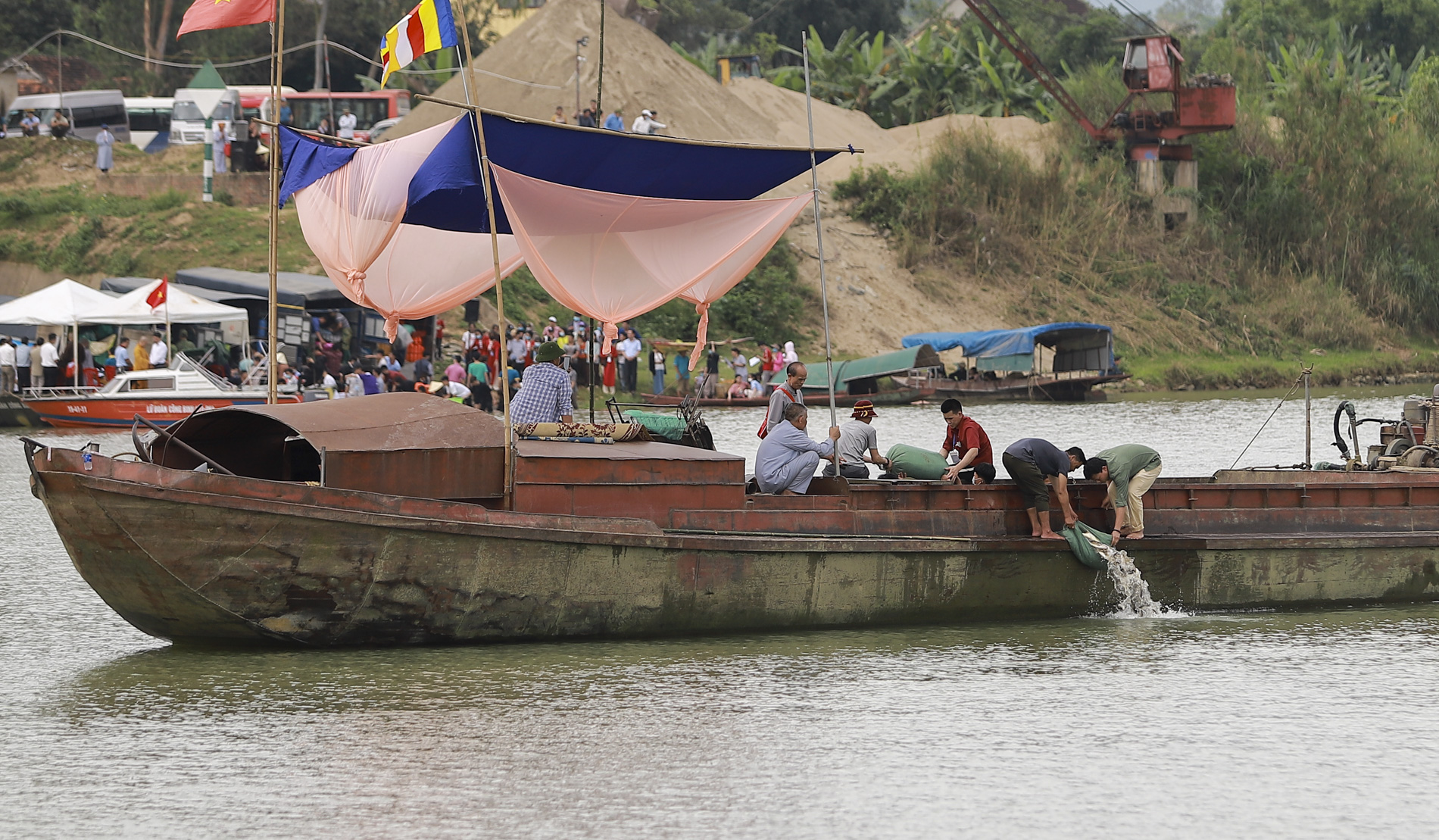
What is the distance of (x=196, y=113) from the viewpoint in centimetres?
4856

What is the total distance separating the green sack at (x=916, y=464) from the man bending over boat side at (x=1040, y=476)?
864 millimetres

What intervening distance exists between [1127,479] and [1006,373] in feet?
94.7

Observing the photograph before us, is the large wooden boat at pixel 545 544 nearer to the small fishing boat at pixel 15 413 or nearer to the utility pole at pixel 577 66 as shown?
the small fishing boat at pixel 15 413

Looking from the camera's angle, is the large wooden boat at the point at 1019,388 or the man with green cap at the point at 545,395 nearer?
the man with green cap at the point at 545,395

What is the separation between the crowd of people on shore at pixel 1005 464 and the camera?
11711 millimetres

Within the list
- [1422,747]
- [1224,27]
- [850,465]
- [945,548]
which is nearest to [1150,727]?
[1422,747]

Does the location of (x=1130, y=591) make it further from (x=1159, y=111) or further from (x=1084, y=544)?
(x=1159, y=111)

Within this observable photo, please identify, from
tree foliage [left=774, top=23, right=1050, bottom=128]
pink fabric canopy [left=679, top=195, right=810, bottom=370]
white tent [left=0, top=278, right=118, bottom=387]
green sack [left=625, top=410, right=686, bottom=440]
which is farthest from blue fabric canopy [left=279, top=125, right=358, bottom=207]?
tree foliage [left=774, top=23, right=1050, bottom=128]

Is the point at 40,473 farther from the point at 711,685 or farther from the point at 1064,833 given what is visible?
the point at 1064,833

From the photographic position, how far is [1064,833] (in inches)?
289

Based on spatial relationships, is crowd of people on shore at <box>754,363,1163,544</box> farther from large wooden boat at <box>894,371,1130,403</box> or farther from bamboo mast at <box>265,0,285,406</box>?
large wooden boat at <box>894,371,1130,403</box>

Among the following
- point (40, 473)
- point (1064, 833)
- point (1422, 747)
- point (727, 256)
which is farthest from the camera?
point (727, 256)

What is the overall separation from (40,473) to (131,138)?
44262mm

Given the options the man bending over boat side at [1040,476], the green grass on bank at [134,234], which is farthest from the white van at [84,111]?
the man bending over boat side at [1040,476]
